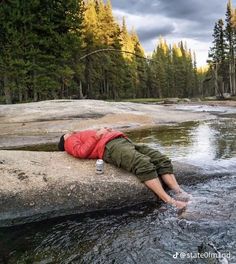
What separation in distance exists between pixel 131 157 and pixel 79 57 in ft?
118

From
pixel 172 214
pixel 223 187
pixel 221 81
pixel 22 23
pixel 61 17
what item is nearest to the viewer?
pixel 172 214

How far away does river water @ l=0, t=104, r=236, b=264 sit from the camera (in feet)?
13.1

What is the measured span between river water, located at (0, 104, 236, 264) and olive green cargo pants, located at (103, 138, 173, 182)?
53 cm

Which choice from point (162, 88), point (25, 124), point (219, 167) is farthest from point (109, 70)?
point (219, 167)

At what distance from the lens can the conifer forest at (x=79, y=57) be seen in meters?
25.3

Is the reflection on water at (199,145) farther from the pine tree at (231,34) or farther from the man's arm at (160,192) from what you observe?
the pine tree at (231,34)

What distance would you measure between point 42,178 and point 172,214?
2050 millimetres

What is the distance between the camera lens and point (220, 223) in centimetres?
470

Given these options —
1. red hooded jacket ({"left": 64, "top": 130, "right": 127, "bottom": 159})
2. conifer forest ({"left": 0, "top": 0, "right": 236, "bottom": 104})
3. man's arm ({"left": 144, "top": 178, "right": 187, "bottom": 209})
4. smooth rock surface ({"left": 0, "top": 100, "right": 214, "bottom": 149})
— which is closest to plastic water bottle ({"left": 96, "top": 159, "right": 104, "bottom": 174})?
red hooded jacket ({"left": 64, "top": 130, "right": 127, "bottom": 159})

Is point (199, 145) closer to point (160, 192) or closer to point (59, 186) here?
point (160, 192)

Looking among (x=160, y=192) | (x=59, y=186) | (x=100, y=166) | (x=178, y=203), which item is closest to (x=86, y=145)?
(x=100, y=166)

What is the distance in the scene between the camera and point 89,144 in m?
6.36

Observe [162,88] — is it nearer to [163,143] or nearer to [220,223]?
[163,143]

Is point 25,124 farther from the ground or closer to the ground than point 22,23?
closer to the ground
